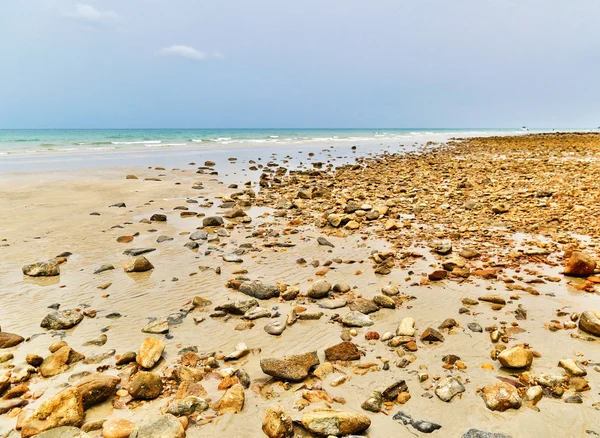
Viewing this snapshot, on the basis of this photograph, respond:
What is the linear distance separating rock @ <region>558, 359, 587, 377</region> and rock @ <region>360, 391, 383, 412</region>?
1769 millimetres

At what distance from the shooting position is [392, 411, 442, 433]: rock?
270cm

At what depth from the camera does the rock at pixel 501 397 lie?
2855 mm

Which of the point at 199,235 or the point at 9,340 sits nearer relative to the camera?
the point at 9,340

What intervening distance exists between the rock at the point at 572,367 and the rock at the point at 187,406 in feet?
10.6

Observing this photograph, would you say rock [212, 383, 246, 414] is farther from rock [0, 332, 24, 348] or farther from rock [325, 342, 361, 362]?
rock [0, 332, 24, 348]

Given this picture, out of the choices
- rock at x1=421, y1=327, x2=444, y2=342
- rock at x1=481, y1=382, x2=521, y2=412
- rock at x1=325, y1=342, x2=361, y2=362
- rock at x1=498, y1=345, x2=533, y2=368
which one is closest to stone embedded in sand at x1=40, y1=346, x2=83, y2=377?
rock at x1=325, y1=342, x2=361, y2=362

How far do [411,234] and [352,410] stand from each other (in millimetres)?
5539

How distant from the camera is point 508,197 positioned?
10.7 metres

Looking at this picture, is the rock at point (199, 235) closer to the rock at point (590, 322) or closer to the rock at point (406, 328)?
the rock at point (406, 328)

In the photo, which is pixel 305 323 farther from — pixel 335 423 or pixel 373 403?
pixel 335 423

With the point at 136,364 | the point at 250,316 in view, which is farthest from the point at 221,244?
the point at 136,364

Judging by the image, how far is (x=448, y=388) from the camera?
10.1 ft

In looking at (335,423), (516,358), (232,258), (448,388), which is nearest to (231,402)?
(335,423)

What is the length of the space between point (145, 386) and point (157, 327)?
1.22 metres
